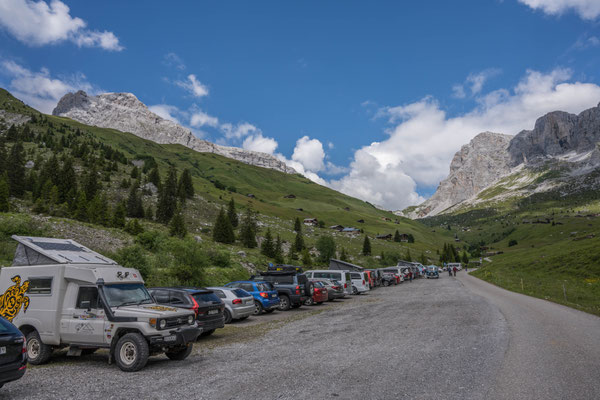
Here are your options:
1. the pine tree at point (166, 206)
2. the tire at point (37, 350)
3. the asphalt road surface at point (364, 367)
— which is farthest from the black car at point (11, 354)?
the pine tree at point (166, 206)

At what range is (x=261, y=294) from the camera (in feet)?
63.0

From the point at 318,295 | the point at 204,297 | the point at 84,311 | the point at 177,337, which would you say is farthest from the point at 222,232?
the point at 177,337

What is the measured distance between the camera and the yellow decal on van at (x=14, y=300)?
966cm

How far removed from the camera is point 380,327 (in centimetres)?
1390

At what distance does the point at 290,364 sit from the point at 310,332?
15.9 feet

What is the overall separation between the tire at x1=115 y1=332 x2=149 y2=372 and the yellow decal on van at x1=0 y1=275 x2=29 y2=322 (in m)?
3.36

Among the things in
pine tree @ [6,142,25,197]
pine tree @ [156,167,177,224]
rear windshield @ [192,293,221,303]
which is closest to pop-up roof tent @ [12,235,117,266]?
rear windshield @ [192,293,221,303]

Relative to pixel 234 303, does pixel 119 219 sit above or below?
above

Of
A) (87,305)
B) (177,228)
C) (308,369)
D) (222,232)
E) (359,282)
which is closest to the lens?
(308,369)

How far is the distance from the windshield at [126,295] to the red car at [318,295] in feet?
47.4

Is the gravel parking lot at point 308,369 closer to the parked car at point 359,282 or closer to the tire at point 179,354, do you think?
the tire at point 179,354

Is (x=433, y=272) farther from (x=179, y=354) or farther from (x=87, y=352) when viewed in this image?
(x=87, y=352)

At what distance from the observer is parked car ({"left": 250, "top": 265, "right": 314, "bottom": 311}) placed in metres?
22.0

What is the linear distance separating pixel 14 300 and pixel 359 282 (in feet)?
91.8
